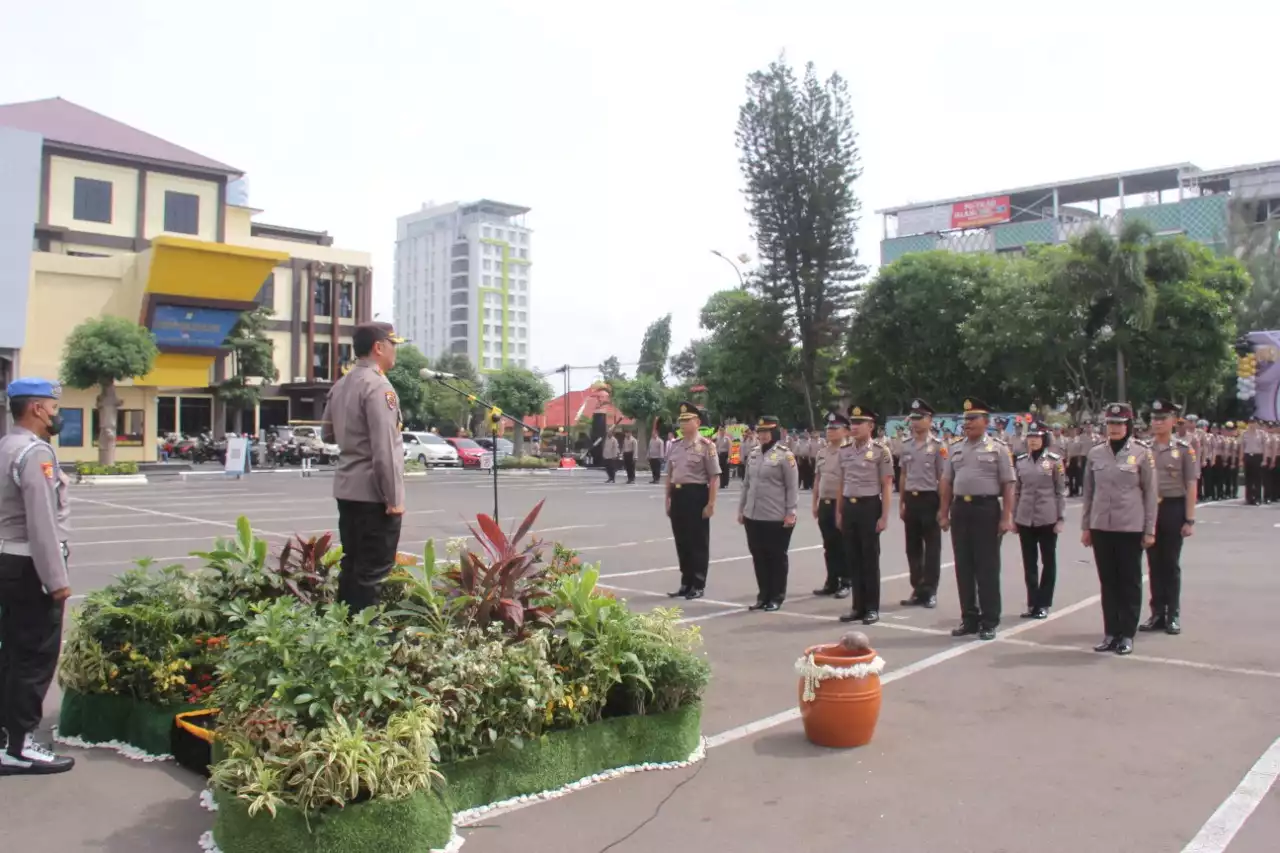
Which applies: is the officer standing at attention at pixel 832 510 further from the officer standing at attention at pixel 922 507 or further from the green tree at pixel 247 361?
the green tree at pixel 247 361

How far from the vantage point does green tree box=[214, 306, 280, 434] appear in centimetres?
4847

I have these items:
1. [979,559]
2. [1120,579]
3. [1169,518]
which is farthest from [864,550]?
[1169,518]

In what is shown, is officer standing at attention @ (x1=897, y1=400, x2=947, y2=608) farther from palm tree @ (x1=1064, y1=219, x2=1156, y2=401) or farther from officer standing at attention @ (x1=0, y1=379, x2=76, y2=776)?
palm tree @ (x1=1064, y1=219, x2=1156, y2=401)

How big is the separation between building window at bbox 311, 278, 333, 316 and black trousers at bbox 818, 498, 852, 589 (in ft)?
166

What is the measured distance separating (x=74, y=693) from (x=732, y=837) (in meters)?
3.58

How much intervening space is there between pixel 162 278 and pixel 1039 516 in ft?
115

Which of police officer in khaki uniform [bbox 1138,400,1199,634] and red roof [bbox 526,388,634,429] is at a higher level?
red roof [bbox 526,388,634,429]

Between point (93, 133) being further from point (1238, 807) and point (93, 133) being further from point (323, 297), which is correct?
point (1238, 807)

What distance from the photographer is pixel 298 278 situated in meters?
55.6

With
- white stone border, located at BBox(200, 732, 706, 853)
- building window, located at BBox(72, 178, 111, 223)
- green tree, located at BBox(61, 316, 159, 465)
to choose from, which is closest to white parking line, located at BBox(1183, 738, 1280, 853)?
white stone border, located at BBox(200, 732, 706, 853)

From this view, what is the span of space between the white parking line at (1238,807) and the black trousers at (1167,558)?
3114 mm

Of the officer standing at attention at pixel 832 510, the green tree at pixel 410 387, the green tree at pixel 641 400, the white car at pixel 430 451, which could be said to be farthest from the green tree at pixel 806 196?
the officer standing at attention at pixel 832 510

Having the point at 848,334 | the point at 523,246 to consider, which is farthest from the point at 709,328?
the point at 523,246

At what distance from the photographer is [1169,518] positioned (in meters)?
8.30
